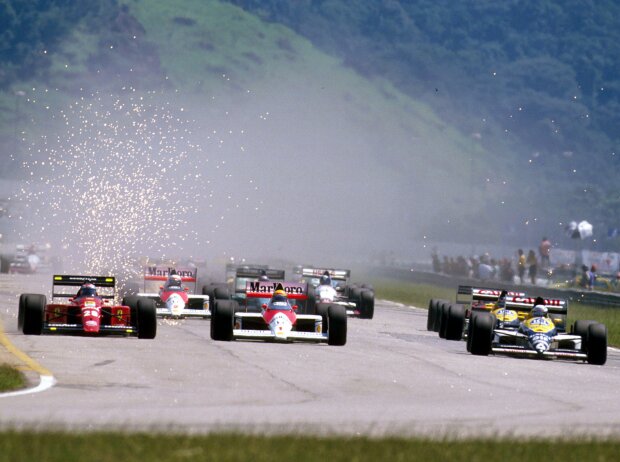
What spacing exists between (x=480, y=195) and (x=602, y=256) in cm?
8611

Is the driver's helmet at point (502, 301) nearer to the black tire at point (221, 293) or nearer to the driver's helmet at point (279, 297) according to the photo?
the driver's helmet at point (279, 297)

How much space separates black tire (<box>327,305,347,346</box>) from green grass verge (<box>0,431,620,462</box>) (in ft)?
38.0

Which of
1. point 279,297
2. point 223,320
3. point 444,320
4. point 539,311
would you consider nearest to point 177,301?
point 444,320

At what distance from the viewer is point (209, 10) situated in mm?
185125

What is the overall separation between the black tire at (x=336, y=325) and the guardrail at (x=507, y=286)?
22130 mm

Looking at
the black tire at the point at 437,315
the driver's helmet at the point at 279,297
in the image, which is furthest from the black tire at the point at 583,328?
the black tire at the point at 437,315

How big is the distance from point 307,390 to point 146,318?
7.41 meters

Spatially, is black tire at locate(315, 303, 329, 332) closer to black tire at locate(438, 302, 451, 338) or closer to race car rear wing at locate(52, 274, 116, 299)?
race car rear wing at locate(52, 274, 116, 299)

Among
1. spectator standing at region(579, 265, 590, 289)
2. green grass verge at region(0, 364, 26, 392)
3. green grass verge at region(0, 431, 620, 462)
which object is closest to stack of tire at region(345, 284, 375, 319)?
green grass verge at region(0, 364, 26, 392)

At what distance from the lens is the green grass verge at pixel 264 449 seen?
12.0 meters

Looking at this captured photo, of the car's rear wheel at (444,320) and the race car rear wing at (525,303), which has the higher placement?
the race car rear wing at (525,303)

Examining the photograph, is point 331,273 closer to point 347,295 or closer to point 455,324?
point 347,295

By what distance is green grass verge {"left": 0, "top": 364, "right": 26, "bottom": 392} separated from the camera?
56.0 feet

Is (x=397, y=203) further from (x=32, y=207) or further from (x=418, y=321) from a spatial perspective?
(x=418, y=321)
